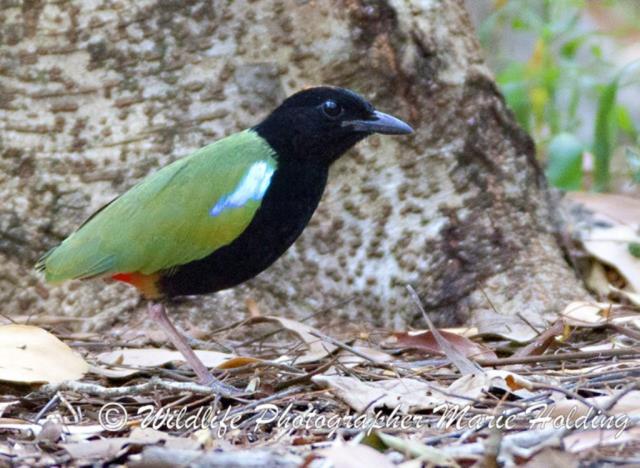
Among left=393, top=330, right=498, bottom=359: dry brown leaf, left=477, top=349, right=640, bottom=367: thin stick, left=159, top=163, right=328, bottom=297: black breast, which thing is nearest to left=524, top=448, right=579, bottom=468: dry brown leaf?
left=477, top=349, right=640, bottom=367: thin stick

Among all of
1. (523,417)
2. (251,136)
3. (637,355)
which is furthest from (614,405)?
(251,136)

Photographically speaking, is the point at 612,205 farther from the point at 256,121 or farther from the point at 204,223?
the point at 204,223

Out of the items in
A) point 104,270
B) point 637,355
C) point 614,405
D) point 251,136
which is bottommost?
point 637,355

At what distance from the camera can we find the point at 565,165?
6.51 meters

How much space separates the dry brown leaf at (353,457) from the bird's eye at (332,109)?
85.6 inches

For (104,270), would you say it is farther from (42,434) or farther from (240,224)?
(42,434)

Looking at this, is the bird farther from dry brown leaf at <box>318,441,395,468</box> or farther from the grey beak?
dry brown leaf at <box>318,441,395,468</box>

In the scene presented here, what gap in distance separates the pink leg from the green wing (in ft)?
0.87

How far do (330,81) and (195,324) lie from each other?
4.49 ft

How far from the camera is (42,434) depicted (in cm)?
371

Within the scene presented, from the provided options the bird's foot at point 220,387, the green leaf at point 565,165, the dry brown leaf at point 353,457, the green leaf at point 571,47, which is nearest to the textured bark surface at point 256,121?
the green leaf at point 565,165

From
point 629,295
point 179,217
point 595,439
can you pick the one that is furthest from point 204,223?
point 629,295

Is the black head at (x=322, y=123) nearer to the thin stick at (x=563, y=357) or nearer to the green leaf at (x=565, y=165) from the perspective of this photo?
the thin stick at (x=563, y=357)

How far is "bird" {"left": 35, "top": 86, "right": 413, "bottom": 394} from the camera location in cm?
473
